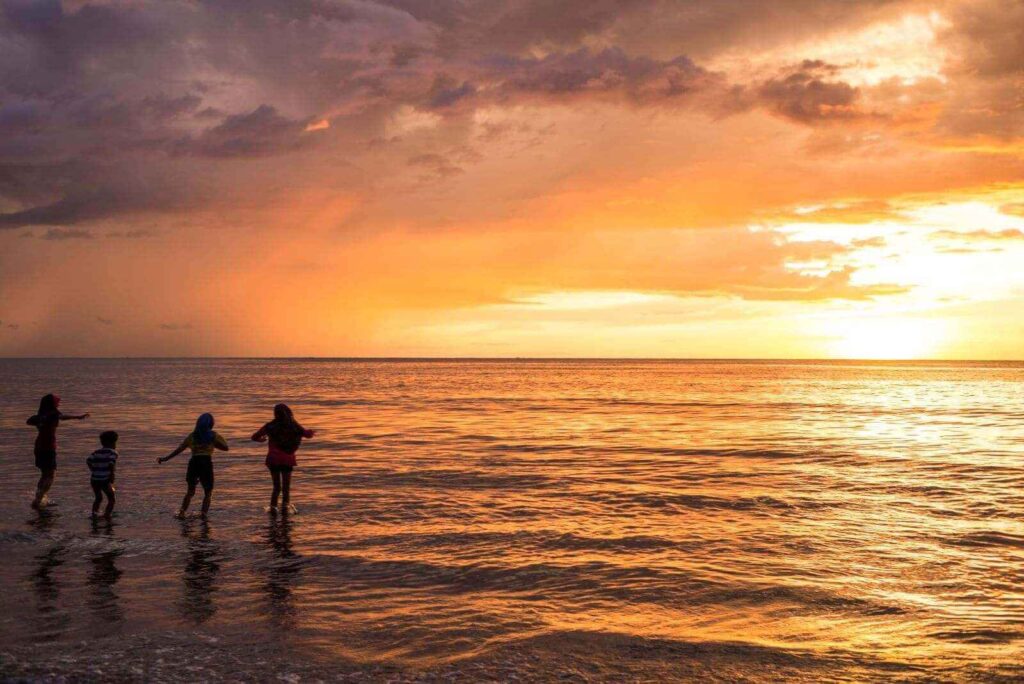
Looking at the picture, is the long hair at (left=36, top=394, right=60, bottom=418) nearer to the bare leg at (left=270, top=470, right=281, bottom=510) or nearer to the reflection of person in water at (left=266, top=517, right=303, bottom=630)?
the bare leg at (left=270, top=470, right=281, bottom=510)

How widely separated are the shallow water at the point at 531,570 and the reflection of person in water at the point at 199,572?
7cm

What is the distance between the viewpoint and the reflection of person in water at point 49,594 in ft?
28.7

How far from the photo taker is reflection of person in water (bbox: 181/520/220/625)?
380 inches

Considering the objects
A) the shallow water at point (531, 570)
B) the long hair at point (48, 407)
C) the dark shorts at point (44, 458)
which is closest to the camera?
the shallow water at point (531, 570)

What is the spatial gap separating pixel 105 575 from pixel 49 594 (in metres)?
1.05

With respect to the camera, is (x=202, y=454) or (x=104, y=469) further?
(x=202, y=454)

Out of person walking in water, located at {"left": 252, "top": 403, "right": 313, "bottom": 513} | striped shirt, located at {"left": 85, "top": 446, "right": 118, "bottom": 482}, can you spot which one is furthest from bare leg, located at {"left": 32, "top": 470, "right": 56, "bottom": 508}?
person walking in water, located at {"left": 252, "top": 403, "right": 313, "bottom": 513}

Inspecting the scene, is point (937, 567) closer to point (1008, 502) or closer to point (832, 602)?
point (832, 602)

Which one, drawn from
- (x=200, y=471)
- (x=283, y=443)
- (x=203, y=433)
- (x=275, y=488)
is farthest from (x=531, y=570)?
(x=200, y=471)

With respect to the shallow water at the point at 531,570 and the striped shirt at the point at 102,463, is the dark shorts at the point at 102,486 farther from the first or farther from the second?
the shallow water at the point at 531,570

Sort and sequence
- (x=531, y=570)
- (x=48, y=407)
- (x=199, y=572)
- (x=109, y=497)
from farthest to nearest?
(x=48, y=407) → (x=109, y=497) → (x=531, y=570) → (x=199, y=572)

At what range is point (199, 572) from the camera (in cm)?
1148

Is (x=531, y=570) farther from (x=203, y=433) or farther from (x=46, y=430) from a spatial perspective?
(x=46, y=430)

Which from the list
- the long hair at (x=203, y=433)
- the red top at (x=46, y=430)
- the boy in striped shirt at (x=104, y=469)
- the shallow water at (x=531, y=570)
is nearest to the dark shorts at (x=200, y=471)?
the long hair at (x=203, y=433)
